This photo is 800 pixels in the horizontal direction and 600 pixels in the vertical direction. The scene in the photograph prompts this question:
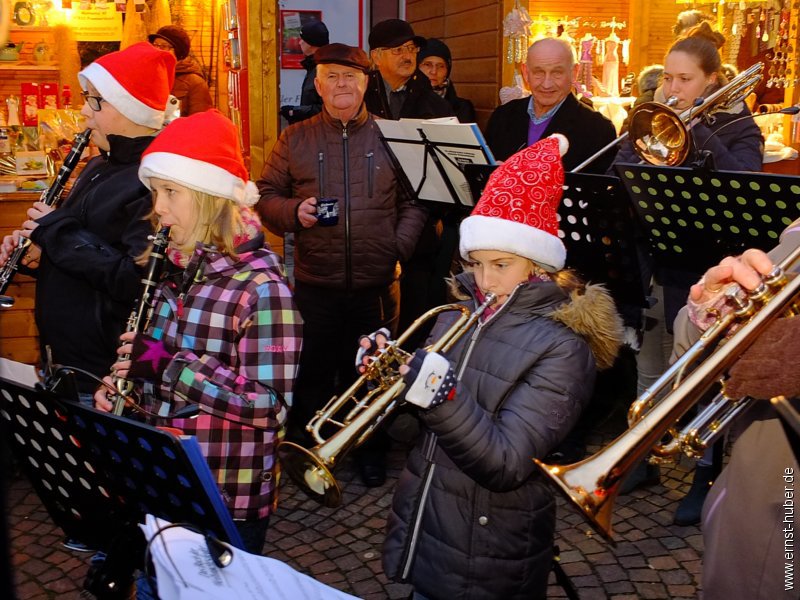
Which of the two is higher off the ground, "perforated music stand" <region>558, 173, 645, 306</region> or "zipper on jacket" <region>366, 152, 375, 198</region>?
"zipper on jacket" <region>366, 152, 375, 198</region>

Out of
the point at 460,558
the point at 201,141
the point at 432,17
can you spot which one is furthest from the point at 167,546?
the point at 432,17

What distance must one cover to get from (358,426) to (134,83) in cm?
201

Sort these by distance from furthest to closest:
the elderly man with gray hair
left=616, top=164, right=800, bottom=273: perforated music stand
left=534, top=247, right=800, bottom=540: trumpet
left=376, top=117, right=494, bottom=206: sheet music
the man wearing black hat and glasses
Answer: the man wearing black hat and glasses → the elderly man with gray hair → left=376, top=117, right=494, bottom=206: sheet music → left=616, top=164, right=800, bottom=273: perforated music stand → left=534, top=247, right=800, bottom=540: trumpet

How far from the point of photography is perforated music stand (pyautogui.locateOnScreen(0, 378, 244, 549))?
198 cm

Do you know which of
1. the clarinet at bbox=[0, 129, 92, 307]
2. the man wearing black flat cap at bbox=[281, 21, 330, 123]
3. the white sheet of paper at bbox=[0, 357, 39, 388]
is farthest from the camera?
the man wearing black flat cap at bbox=[281, 21, 330, 123]

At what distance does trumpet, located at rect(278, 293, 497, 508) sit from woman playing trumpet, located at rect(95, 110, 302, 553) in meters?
0.14

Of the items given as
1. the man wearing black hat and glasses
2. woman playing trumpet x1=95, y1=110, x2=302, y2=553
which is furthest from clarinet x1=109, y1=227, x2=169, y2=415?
the man wearing black hat and glasses

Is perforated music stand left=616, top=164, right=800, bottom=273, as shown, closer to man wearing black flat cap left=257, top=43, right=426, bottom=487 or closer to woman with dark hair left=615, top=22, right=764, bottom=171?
woman with dark hair left=615, top=22, right=764, bottom=171

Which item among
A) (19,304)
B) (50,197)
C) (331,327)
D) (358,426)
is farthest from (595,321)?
(19,304)

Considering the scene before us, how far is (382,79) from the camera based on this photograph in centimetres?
621

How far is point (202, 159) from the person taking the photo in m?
2.94

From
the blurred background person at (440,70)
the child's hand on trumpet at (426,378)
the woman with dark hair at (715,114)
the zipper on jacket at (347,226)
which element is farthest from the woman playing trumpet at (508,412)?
the blurred background person at (440,70)

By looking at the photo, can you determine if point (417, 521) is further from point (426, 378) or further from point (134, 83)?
point (134, 83)

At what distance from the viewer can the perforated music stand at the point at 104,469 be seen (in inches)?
77.9
